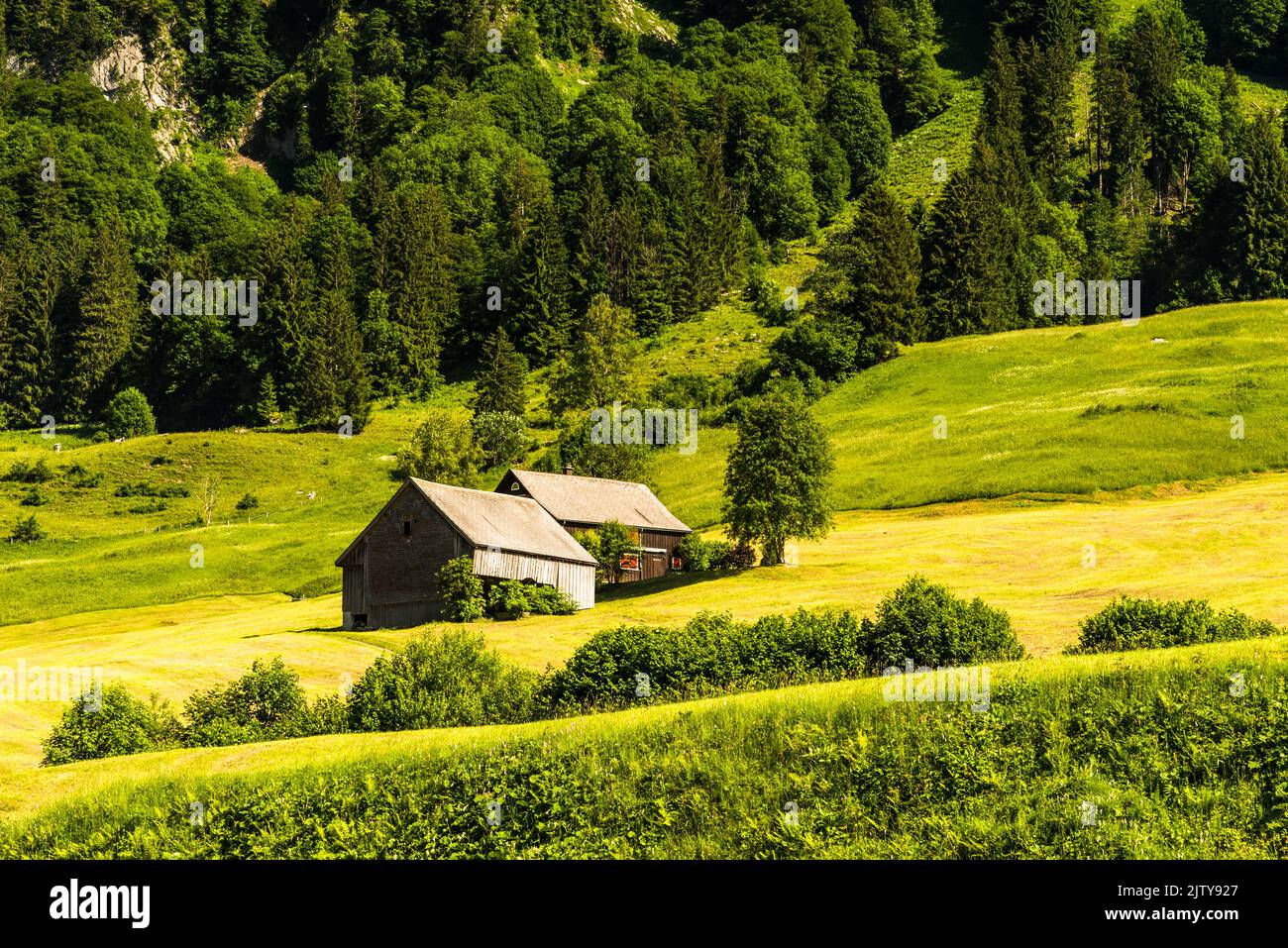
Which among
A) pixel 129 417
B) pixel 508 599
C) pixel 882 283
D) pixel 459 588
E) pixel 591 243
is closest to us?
pixel 459 588

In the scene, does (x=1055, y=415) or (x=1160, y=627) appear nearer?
(x=1160, y=627)

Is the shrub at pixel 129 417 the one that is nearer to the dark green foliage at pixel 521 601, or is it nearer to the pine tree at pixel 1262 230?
the dark green foliage at pixel 521 601

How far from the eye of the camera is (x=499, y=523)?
250 ft

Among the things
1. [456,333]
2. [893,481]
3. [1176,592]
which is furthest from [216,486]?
[1176,592]

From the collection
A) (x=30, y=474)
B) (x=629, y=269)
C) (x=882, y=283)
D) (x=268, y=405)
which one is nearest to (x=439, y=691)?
(x=30, y=474)

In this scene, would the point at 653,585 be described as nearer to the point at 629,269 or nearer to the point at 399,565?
the point at 399,565

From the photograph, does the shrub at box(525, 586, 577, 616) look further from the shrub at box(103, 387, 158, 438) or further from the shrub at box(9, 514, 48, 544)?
the shrub at box(103, 387, 158, 438)

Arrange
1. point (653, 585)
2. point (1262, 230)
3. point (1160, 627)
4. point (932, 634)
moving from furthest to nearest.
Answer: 1. point (1262, 230)
2. point (653, 585)
3. point (932, 634)
4. point (1160, 627)

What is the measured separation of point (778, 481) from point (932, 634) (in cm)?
3258

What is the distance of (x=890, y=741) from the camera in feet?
103

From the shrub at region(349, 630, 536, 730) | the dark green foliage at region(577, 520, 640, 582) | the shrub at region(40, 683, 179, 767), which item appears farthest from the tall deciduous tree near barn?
the shrub at region(40, 683, 179, 767)

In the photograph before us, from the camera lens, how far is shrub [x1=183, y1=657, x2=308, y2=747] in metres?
44.2

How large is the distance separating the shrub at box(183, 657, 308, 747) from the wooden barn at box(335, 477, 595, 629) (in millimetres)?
23413

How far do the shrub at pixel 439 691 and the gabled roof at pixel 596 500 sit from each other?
39455 millimetres
